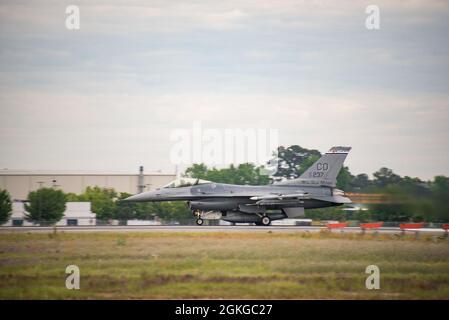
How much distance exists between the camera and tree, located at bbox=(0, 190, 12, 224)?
2039 inches

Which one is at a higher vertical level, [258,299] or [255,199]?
[255,199]

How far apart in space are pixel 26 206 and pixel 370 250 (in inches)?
1368

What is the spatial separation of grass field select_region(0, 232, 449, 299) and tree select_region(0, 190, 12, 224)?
20.1 meters

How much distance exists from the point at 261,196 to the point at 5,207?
22.0 metres

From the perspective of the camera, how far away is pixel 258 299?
65.6 feet

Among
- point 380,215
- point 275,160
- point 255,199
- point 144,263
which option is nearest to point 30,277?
point 144,263

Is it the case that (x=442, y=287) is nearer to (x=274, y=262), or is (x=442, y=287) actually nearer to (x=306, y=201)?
(x=274, y=262)

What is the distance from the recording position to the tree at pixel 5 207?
5178 cm

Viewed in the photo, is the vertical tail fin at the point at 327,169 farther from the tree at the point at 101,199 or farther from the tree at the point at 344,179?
the tree at the point at 101,199

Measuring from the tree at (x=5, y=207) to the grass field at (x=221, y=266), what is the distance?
66.0 ft

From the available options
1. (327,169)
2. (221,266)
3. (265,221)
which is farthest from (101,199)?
(221,266)

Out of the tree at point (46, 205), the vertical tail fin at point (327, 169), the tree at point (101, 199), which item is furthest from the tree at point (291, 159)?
the vertical tail fin at point (327, 169)

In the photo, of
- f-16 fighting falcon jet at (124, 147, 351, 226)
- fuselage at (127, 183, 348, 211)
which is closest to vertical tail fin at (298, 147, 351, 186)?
f-16 fighting falcon jet at (124, 147, 351, 226)

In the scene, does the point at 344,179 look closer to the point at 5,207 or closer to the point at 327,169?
the point at 327,169
